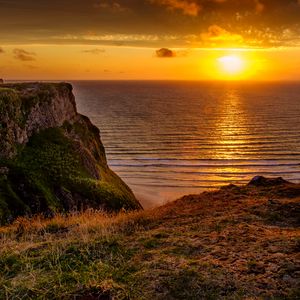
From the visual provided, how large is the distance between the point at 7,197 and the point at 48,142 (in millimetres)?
10761

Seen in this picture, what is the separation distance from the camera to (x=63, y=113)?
45.3 metres

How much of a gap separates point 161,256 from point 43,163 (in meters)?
27.1

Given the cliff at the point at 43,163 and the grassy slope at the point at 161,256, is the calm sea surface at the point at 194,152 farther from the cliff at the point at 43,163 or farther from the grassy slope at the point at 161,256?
the grassy slope at the point at 161,256

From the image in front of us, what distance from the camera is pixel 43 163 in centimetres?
3491

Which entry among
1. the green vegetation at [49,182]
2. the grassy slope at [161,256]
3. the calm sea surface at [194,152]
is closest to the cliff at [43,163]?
the green vegetation at [49,182]

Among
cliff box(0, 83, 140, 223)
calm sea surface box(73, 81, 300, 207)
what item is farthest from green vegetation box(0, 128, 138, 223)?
calm sea surface box(73, 81, 300, 207)

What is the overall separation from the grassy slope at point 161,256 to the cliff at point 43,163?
15.0 m

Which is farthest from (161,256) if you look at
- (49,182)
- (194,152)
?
(194,152)

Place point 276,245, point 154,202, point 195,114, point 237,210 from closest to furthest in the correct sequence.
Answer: point 276,245 < point 237,210 < point 154,202 < point 195,114

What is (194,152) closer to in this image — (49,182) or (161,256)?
(49,182)

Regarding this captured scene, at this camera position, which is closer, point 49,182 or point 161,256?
point 161,256

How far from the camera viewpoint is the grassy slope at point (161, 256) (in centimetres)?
796

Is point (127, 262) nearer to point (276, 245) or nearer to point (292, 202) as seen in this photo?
point (276, 245)

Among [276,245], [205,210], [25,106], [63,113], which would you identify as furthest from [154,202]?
[276,245]
